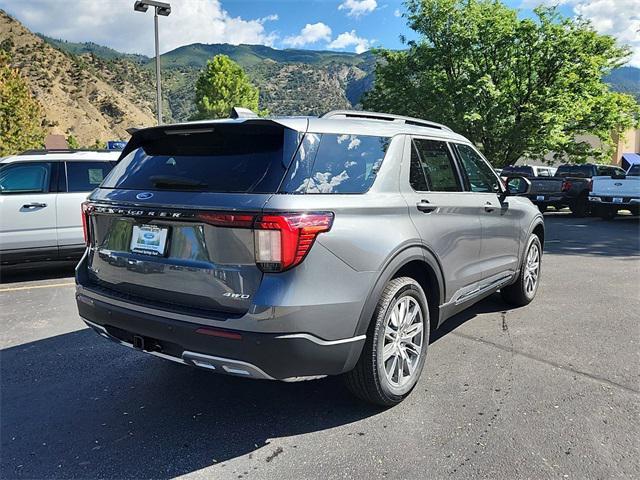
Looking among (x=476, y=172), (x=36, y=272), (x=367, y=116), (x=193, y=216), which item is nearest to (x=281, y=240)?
(x=193, y=216)

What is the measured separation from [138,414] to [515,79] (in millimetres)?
22042

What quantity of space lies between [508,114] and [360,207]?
1987 cm

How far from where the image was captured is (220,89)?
55.0 meters

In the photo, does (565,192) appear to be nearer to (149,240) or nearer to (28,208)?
(28,208)

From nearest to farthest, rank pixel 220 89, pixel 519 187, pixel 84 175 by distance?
pixel 519 187
pixel 84 175
pixel 220 89

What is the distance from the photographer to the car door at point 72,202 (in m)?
7.20

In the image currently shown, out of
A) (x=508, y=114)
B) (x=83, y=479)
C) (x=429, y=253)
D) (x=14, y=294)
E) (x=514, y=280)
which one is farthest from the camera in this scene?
(x=508, y=114)

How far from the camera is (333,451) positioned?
2.76m

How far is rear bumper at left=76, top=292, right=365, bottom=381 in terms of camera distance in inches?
100

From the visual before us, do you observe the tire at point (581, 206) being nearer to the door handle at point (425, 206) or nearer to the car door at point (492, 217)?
the car door at point (492, 217)

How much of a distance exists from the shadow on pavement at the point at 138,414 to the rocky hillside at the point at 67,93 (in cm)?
7821

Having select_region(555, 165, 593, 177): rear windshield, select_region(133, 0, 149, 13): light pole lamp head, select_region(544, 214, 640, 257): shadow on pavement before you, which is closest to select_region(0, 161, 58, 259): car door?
select_region(544, 214, 640, 257): shadow on pavement

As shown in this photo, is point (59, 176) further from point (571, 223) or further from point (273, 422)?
point (571, 223)

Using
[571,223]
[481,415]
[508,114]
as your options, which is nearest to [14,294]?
[481,415]
